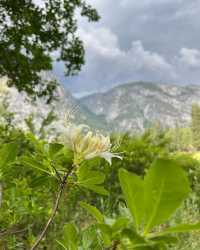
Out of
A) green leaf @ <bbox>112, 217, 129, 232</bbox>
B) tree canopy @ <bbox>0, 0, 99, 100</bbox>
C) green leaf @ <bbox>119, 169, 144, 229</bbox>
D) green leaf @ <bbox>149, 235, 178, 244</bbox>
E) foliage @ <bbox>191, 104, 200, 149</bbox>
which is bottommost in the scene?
green leaf @ <bbox>149, 235, 178, 244</bbox>

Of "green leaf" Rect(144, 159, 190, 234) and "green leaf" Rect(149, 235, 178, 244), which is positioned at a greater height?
"green leaf" Rect(144, 159, 190, 234)

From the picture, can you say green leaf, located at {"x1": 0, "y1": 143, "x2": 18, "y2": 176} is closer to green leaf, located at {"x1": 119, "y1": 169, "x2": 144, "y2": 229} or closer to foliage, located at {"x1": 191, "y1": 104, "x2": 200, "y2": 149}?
green leaf, located at {"x1": 119, "y1": 169, "x2": 144, "y2": 229}

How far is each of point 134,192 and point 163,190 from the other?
5 cm

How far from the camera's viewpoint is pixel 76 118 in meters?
1.03

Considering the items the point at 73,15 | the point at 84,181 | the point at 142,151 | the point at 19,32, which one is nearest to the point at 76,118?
the point at 84,181

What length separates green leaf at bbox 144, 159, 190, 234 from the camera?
0.47 metres

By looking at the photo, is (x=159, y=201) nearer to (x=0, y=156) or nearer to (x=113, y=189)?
(x=0, y=156)

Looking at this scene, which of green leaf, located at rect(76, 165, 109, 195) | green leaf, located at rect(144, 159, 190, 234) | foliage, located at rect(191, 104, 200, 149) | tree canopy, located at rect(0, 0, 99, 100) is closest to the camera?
green leaf, located at rect(144, 159, 190, 234)

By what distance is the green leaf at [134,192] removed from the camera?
1.69 ft

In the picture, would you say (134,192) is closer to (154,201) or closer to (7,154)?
(154,201)

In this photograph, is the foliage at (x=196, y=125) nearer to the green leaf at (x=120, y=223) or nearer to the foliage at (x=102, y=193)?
the foliage at (x=102, y=193)

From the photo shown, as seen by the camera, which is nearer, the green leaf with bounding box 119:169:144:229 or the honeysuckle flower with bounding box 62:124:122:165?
the green leaf with bounding box 119:169:144:229

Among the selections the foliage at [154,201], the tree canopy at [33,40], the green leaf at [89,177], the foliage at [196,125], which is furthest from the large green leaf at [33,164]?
the foliage at [196,125]

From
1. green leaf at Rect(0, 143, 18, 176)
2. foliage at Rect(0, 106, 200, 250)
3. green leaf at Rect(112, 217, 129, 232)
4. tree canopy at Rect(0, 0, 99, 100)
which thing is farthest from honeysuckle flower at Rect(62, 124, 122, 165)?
tree canopy at Rect(0, 0, 99, 100)
